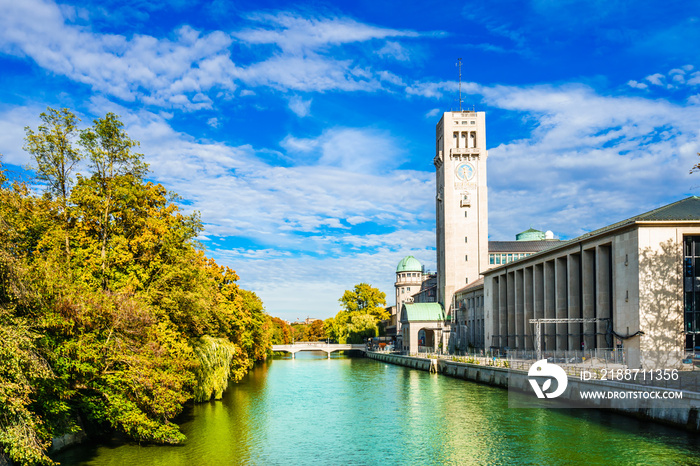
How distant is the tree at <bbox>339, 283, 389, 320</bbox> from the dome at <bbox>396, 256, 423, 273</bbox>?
32896mm

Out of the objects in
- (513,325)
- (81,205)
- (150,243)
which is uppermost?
(81,205)

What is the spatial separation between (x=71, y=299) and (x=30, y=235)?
7.08 meters

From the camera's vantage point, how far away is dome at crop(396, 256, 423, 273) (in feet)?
567

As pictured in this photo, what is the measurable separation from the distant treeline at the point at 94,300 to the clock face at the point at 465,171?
3137 inches

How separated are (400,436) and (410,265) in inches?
5595

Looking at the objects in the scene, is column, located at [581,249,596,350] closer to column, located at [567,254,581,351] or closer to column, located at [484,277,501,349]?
column, located at [567,254,581,351]

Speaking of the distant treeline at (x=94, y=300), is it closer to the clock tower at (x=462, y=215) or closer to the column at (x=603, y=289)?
the column at (x=603, y=289)

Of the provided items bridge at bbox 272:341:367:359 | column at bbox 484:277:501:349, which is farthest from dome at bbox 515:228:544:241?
column at bbox 484:277:501:349

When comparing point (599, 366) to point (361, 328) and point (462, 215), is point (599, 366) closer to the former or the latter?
point (462, 215)

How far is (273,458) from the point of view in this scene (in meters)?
26.9

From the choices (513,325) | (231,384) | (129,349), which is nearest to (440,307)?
(513,325)

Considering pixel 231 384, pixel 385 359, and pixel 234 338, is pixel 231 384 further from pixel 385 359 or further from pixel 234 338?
pixel 385 359

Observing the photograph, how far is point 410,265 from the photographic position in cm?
17362

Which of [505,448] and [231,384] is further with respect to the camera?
[231,384]
